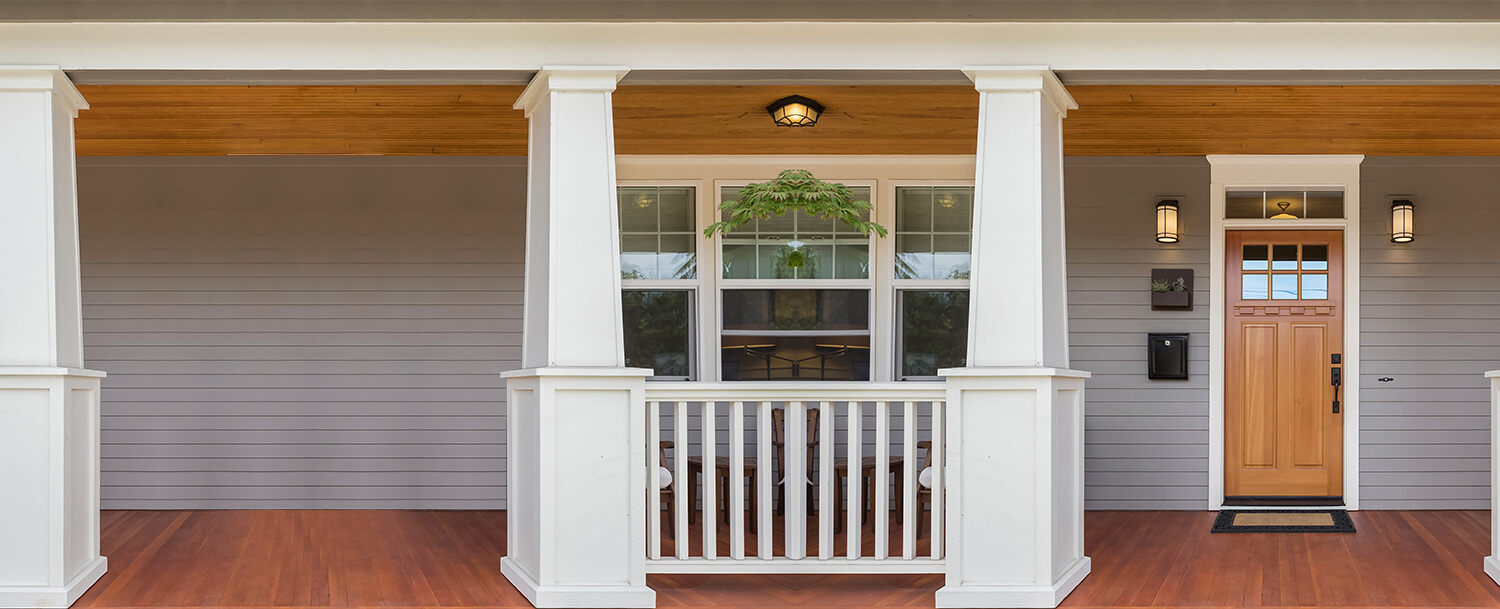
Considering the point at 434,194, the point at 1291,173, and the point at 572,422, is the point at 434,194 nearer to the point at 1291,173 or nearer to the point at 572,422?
the point at 572,422

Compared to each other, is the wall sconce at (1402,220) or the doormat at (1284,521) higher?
the wall sconce at (1402,220)

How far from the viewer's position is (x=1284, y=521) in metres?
5.48

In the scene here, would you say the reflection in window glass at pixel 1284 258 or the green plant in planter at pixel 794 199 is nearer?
the green plant in planter at pixel 794 199

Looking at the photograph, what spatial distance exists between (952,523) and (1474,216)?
4.00 metres

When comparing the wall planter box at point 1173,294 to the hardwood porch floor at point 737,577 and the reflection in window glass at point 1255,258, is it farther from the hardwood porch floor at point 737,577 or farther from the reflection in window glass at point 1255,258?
the hardwood porch floor at point 737,577

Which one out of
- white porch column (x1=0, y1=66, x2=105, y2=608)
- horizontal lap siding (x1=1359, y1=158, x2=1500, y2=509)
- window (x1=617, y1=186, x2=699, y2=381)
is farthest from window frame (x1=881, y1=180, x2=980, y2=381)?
white porch column (x1=0, y1=66, x2=105, y2=608)

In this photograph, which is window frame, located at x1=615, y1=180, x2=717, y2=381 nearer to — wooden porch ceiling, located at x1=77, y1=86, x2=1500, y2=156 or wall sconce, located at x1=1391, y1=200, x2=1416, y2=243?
wooden porch ceiling, located at x1=77, y1=86, x2=1500, y2=156

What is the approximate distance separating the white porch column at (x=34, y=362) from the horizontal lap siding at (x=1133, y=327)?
4753 mm

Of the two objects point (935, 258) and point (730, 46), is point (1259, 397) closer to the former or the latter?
point (935, 258)

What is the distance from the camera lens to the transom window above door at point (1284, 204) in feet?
19.6

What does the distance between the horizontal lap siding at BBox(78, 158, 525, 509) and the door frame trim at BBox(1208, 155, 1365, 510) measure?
3837 mm

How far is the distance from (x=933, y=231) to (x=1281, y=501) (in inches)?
95.9

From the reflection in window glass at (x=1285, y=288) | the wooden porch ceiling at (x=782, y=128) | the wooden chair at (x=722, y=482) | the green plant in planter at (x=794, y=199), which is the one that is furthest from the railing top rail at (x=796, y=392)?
the reflection in window glass at (x=1285, y=288)

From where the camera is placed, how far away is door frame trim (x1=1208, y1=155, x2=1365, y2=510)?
19.5 feet
